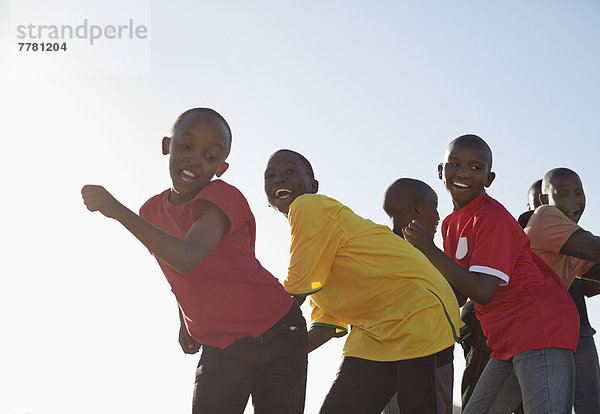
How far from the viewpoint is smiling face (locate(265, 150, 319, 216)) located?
4496 millimetres

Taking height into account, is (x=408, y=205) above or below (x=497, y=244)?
above

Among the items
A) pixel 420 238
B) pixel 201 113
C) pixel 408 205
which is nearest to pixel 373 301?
pixel 420 238

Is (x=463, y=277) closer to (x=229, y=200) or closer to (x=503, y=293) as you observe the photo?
(x=503, y=293)

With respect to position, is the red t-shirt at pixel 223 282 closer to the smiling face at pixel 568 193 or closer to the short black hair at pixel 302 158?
the short black hair at pixel 302 158

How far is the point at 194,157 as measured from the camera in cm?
327

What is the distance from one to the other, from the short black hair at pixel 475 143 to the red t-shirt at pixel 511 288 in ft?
0.98

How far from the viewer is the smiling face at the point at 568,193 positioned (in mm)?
5168

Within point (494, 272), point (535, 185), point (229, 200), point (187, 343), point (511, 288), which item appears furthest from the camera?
point (535, 185)

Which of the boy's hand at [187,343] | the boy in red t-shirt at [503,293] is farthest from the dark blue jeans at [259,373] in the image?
the boy in red t-shirt at [503,293]

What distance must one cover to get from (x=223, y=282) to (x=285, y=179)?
142cm

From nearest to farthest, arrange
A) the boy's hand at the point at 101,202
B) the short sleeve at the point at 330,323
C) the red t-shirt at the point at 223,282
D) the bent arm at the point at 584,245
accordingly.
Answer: the boy's hand at the point at 101,202, the red t-shirt at the point at 223,282, the short sleeve at the point at 330,323, the bent arm at the point at 584,245

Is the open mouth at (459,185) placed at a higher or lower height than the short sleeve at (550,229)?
higher

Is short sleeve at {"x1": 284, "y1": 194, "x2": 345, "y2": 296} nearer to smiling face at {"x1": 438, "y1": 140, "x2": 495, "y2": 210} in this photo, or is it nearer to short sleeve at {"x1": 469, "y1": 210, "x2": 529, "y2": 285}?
short sleeve at {"x1": 469, "y1": 210, "x2": 529, "y2": 285}

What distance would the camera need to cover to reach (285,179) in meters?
4.51
